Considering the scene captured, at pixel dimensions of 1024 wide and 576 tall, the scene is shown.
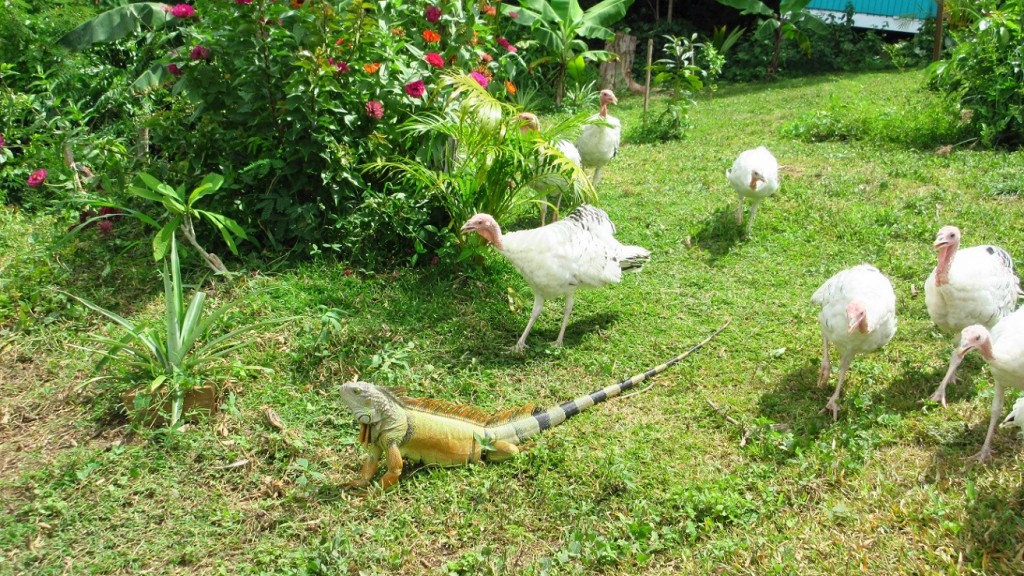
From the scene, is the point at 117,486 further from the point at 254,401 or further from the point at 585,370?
the point at 585,370

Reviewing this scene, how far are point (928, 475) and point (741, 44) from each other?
1296 centimetres

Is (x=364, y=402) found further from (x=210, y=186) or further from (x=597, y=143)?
(x=597, y=143)

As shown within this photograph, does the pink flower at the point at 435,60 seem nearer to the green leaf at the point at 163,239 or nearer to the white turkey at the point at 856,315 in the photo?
the green leaf at the point at 163,239

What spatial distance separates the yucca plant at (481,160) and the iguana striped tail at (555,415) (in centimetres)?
157

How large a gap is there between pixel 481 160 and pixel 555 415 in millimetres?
2203

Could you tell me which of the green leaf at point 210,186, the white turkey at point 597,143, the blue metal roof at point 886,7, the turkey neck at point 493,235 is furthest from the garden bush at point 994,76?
the green leaf at point 210,186

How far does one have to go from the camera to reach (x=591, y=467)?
3928 millimetres

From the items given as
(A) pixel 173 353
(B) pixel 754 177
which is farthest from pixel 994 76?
(A) pixel 173 353

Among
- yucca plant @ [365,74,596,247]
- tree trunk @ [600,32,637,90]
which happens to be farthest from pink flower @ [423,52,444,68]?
tree trunk @ [600,32,637,90]

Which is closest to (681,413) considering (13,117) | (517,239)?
(517,239)

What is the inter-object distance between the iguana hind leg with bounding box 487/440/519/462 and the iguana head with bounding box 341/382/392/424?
67 cm

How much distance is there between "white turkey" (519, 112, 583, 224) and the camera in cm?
591

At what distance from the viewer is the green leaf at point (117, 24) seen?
8383mm

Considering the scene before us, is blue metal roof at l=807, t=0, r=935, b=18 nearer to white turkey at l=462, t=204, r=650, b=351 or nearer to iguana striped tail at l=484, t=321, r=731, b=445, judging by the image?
white turkey at l=462, t=204, r=650, b=351
